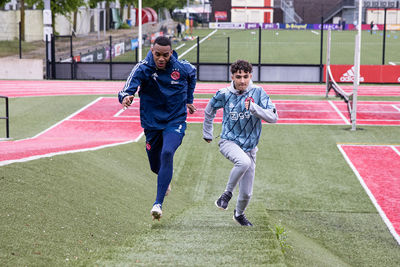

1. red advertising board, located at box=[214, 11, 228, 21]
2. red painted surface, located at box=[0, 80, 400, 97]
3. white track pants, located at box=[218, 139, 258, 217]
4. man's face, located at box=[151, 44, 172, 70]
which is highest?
red advertising board, located at box=[214, 11, 228, 21]

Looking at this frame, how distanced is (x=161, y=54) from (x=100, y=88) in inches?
820

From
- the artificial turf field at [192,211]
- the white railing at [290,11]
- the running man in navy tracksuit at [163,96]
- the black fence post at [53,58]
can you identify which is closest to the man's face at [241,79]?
the running man in navy tracksuit at [163,96]

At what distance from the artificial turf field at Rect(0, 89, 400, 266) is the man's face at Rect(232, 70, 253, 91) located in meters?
1.66

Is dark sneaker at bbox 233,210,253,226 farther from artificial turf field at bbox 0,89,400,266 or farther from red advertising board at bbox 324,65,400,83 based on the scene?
red advertising board at bbox 324,65,400,83

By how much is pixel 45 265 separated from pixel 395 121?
15547 millimetres

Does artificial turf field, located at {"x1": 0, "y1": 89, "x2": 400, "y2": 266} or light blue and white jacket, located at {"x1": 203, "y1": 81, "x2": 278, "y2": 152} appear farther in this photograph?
light blue and white jacket, located at {"x1": 203, "y1": 81, "x2": 278, "y2": 152}

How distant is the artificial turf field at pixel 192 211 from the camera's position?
20.6ft

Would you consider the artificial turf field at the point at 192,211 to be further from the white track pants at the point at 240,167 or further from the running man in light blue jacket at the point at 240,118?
the running man in light blue jacket at the point at 240,118

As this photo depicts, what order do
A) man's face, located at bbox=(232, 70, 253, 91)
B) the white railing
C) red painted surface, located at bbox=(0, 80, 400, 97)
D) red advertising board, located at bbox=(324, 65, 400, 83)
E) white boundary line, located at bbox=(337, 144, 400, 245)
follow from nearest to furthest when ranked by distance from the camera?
man's face, located at bbox=(232, 70, 253, 91)
white boundary line, located at bbox=(337, 144, 400, 245)
red painted surface, located at bbox=(0, 80, 400, 97)
red advertising board, located at bbox=(324, 65, 400, 83)
the white railing

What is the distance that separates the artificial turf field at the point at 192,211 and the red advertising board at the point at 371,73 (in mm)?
12446

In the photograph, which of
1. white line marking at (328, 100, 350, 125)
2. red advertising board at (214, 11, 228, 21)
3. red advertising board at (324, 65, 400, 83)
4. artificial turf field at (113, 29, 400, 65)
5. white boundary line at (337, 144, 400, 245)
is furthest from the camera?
red advertising board at (214, 11, 228, 21)

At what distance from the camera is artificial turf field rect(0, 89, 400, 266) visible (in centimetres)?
629

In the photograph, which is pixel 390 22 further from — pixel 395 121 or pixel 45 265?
pixel 45 265

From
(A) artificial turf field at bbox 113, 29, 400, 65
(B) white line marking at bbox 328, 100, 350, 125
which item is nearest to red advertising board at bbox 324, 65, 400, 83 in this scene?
(A) artificial turf field at bbox 113, 29, 400, 65
